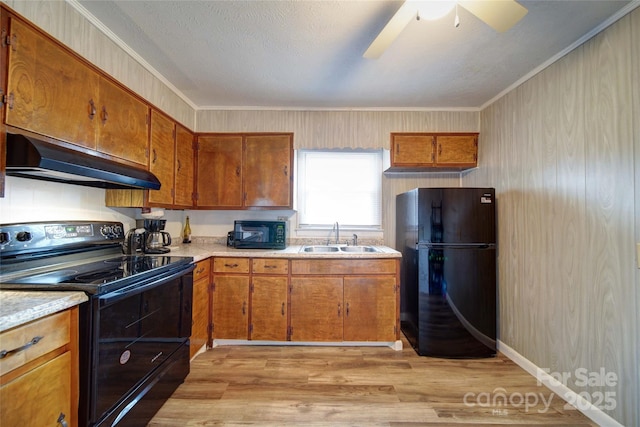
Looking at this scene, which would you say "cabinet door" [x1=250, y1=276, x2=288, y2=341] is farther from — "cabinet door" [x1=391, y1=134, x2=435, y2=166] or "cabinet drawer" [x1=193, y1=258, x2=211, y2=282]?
"cabinet door" [x1=391, y1=134, x2=435, y2=166]

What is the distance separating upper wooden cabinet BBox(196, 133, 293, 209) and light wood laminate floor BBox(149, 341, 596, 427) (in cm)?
145

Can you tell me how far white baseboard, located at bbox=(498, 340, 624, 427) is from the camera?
1.52m

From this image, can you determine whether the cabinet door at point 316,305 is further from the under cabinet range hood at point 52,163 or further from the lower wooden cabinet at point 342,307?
the under cabinet range hood at point 52,163

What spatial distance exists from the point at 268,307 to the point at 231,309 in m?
0.35

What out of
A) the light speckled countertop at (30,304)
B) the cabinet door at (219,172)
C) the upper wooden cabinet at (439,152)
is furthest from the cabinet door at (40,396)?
the upper wooden cabinet at (439,152)

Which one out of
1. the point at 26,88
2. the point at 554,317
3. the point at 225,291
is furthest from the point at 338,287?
the point at 26,88

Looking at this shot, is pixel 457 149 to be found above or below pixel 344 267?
above

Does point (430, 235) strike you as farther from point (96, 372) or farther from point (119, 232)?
point (119, 232)

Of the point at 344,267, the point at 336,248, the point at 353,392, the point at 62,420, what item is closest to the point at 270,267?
the point at 344,267

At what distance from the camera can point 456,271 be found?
223 centimetres

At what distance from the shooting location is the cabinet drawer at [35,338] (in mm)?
825

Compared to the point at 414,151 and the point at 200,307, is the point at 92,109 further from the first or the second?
the point at 414,151

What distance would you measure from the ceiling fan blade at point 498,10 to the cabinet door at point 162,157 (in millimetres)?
2216

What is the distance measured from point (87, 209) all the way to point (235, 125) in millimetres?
1562
